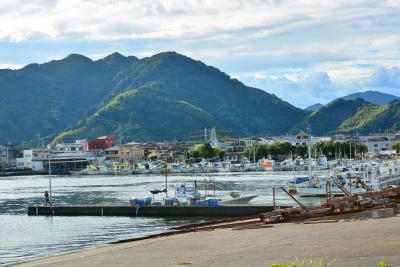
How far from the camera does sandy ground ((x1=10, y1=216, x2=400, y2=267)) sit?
20.1 m

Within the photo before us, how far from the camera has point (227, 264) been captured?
799 inches

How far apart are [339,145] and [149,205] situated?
126408 mm

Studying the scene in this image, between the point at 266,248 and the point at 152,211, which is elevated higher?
the point at 266,248

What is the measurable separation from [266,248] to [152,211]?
29692mm

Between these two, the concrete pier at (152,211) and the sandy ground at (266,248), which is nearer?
the sandy ground at (266,248)

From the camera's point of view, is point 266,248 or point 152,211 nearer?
point 266,248

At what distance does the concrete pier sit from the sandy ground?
14.6 meters

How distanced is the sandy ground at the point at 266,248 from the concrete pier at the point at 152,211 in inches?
575

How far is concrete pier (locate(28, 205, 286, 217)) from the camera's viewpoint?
47.1m

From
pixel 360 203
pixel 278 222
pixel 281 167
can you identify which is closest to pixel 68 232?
pixel 278 222

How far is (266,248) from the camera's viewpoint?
23.3 metres

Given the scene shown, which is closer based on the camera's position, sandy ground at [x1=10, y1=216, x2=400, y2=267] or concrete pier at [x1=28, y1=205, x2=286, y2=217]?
sandy ground at [x1=10, y1=216, x2=400, y2=267]

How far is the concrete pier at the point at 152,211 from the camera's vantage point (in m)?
47.1

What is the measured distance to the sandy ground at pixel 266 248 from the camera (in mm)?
20141
